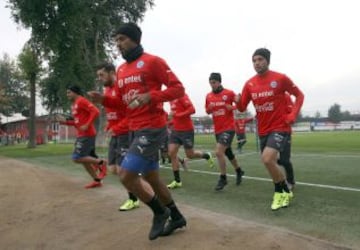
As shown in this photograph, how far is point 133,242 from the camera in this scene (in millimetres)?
5570

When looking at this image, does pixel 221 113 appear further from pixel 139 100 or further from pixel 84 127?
pixel 139 100

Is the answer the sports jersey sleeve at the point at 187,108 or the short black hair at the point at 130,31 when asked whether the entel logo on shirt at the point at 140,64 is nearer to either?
the short black hair at the point at 130,31

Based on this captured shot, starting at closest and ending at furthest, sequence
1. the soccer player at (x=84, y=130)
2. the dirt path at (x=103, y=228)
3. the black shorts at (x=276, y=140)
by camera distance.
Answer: the dirt path at (x=103, y=228) → the black shorts at (x=276, y=140) → the soccer player at (x=84, y=130)

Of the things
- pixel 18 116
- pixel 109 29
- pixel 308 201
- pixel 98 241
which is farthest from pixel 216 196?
pixel 18 116

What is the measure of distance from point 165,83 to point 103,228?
213cm

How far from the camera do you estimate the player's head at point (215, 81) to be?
30.9 feet

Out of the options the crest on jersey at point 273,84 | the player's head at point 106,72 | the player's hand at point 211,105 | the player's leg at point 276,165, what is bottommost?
the player's leg at point 276,165

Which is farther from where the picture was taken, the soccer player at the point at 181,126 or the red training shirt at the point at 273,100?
the soccer player at the point at 181,126

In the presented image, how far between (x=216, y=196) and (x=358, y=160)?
7.00m

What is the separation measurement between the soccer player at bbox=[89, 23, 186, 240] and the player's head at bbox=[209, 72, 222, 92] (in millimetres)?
3816

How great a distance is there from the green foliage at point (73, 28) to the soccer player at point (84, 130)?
62.2 ft

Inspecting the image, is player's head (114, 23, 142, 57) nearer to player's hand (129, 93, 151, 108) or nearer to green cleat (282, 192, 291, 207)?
player's hand (129, 93, 151, 108)

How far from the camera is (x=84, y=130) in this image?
10.2m

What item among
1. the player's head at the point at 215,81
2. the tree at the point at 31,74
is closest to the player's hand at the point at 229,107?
the player's head at the point at 215,81
